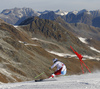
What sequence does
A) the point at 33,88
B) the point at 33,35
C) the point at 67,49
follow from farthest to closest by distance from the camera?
1. the point at 33,35
2. the point at 67,49
3. the point at 33,88

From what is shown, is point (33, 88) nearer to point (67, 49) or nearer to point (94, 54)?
point (67, 49)

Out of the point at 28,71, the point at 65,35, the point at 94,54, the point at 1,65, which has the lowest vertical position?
the point at 94,54

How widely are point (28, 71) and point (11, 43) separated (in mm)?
25545

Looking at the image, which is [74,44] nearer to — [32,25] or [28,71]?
[32,25]

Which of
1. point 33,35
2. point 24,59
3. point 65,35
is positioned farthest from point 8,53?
point 65,35

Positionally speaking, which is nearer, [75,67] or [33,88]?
[33,88]

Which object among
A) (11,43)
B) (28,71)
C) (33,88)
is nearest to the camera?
(33,88)

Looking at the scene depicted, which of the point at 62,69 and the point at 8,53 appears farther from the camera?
the point at 8,53

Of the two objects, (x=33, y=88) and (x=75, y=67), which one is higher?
(x=33, y=88)

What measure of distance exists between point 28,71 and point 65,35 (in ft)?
444

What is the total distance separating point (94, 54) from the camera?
538ft

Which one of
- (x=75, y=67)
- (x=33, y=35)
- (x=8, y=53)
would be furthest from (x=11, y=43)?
(x=33, y=35)

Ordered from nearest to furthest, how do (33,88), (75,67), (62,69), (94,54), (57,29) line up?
(33,88) < (62,69) < (75,67) < (94,54) < (57,29)

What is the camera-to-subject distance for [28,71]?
53.2 meters
